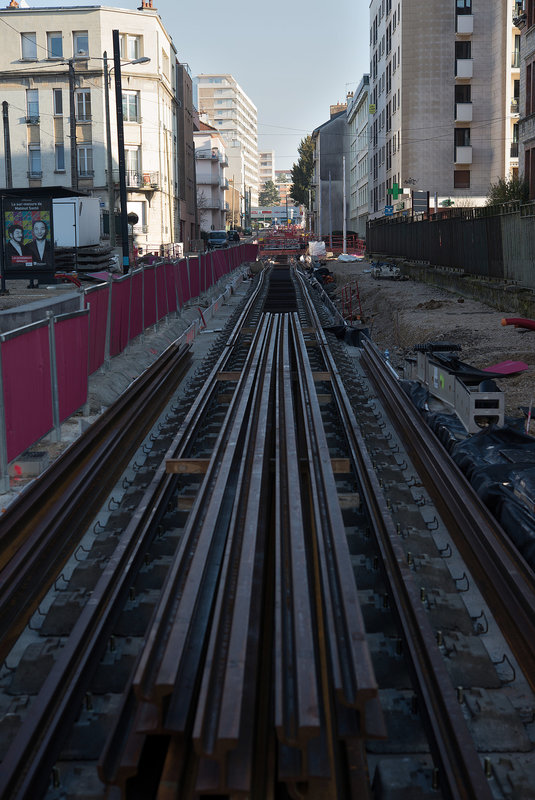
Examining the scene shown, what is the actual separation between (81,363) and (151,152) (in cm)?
5753

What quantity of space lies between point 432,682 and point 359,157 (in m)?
93.3

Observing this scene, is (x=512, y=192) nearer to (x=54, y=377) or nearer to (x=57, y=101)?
(x=54, y=377)

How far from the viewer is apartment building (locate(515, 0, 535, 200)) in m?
31.1

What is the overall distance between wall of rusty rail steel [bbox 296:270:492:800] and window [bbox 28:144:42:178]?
5965cm

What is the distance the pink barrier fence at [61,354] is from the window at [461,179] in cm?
4137

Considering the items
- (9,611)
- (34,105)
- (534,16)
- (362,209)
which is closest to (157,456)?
(9,611)

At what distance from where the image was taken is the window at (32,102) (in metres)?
62.2

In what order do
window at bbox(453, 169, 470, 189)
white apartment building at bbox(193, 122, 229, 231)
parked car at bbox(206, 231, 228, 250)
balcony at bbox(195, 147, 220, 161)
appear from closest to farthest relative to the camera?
window at bbox(453, 169, 470, 189), parked car at bbox(206, 231, 228, 250), balcony at bbox(195, 147, 220, 161), white apartment building at bbox(193, 122, 229, 231)

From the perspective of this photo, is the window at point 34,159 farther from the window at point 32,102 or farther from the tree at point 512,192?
the tree at point 512,192

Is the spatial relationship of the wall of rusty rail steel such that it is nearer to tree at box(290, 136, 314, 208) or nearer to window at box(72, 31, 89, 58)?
window at box(72, 31, 89, 58)

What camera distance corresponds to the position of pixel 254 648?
442 centimetres

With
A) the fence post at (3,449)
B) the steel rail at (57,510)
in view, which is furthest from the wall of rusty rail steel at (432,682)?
the fence post at (3,449)

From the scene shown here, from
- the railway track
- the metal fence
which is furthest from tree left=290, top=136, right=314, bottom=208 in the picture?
the railway track

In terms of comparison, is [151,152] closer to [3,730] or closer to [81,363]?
[81,363]
